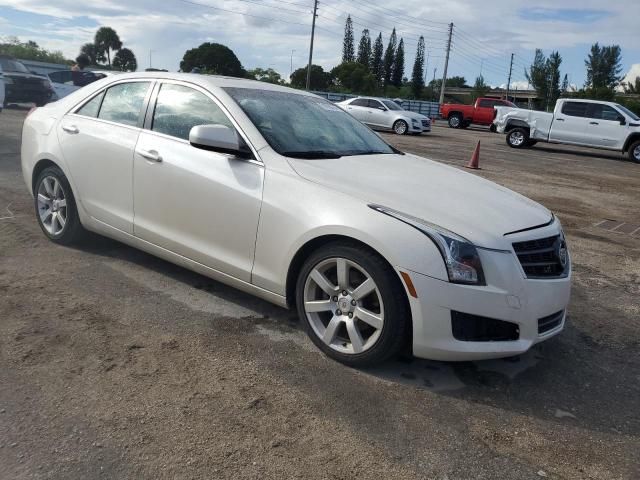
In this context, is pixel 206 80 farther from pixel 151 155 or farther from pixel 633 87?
pixel 633 87

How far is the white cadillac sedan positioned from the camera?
10.3ft

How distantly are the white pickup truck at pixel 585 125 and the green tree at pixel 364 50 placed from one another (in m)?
91.9

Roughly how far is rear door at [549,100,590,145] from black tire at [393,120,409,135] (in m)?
5.87

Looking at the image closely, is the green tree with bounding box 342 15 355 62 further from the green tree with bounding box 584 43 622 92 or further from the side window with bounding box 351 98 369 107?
the side window with bounding box 351 98 369 107

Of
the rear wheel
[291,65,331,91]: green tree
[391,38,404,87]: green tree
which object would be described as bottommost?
the rear wheel

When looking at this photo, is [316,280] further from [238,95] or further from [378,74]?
[378,74]

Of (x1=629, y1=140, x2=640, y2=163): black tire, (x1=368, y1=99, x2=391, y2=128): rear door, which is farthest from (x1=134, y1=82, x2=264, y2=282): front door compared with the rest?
(x1=368, y1=99, x2=391, y2=128): rear door

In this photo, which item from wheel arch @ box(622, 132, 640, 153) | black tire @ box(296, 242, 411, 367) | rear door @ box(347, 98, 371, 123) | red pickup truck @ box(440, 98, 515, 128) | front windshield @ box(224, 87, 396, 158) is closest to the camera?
black tire @ box(296, 242, 411, 367)

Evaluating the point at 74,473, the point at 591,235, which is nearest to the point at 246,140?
the point at 74,473

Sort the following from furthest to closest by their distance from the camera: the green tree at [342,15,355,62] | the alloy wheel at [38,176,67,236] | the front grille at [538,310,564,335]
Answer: the green tree at [342,15,355,62] < the alloy wheel at [38,176,67,236] < the front grille at [538,310,564,335]

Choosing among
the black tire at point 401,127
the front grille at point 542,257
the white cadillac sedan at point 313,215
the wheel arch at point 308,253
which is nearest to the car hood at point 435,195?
the white cadillac sedan at point 313,215

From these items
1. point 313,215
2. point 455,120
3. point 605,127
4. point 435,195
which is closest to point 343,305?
point 313,215

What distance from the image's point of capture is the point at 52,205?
5.23 meters

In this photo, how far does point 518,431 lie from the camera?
2928 millimetres
